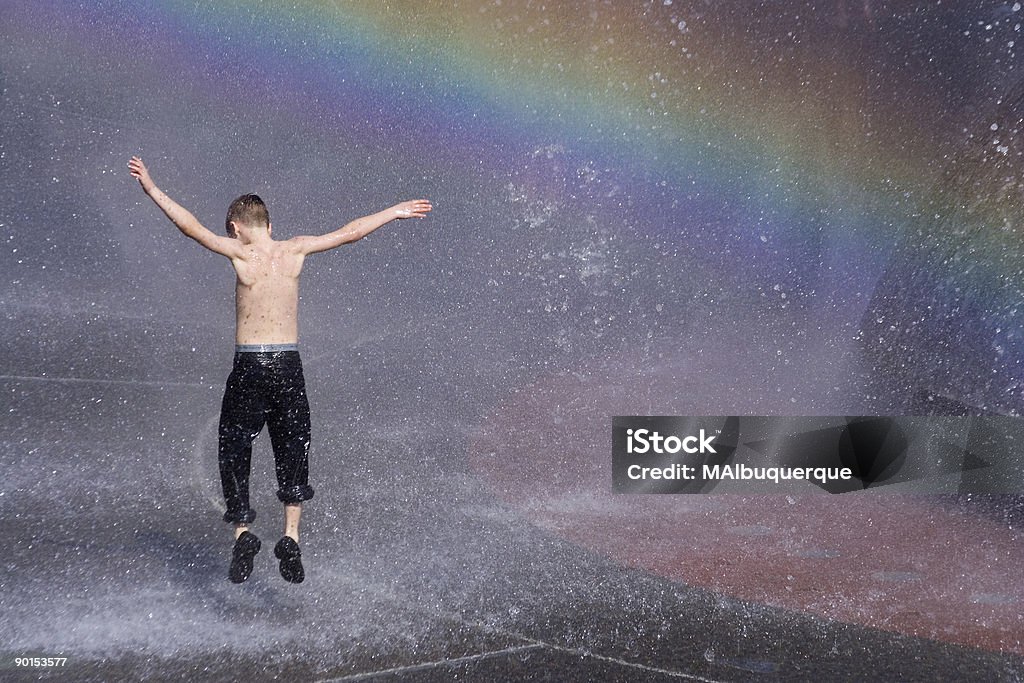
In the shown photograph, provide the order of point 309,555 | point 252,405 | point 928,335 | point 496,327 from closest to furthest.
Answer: point 252,405 < point 309,555 < point 496,327 < point 928,335

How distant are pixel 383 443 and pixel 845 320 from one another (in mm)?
3845

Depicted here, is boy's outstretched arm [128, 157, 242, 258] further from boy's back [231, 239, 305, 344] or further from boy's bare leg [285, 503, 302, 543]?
boy's bare leg [285, 503, 302, 543]

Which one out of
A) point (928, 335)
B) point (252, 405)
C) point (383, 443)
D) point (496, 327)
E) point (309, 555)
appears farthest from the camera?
point (928, 335)

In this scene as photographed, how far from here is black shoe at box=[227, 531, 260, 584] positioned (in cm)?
394

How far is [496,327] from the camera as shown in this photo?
18.2ft

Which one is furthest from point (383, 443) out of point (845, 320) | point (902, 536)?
point (845, 320)

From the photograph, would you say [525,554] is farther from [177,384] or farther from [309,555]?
[177,384]

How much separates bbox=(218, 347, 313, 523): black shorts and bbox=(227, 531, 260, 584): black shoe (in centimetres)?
8

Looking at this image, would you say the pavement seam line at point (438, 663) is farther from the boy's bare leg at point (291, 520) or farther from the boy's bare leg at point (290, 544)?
the boy's bare leg at point (291, 520)

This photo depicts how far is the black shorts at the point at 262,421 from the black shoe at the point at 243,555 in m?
0.08

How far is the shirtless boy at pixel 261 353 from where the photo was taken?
379 centimetres

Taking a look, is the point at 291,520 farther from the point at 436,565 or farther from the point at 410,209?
the point at 410,209

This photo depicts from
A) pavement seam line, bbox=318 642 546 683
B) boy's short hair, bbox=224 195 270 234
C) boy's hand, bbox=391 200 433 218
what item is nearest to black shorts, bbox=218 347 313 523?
boy's short hair, bbox=224 195 270 234

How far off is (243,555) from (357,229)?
5.07 feet
